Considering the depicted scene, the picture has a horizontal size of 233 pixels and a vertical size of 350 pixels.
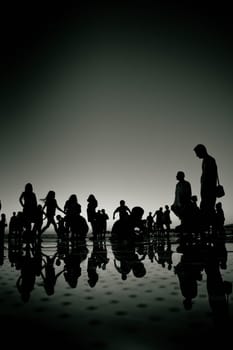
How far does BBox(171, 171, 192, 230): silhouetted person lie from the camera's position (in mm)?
7520

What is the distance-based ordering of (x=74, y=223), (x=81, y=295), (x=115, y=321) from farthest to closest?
(x=74, y=223)
(x=81, y=295)
(x=115, y=321)

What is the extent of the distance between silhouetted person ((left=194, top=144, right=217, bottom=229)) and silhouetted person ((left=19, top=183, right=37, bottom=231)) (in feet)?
18.4

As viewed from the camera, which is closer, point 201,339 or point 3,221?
point 201,339

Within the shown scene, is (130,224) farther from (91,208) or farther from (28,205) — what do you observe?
(28,205)

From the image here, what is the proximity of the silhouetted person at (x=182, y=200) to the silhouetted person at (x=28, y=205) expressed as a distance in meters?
4.82

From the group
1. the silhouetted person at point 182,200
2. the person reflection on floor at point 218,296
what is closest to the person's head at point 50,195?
the silhouetted person at point 182,200

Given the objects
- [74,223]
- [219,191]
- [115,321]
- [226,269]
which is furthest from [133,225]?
[115,321]

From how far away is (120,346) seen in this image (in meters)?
1.29

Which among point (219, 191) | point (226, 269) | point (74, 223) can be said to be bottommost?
point (226, 269)

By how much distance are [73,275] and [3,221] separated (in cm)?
938

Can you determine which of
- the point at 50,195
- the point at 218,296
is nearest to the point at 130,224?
the point at 50,195

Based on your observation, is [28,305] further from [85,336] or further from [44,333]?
[85,336]

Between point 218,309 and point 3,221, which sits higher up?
point 3,221

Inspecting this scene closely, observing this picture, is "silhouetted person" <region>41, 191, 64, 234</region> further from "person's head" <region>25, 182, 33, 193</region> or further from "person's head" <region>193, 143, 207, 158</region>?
"person's head" <region>193, 143, 207, 158</region>
